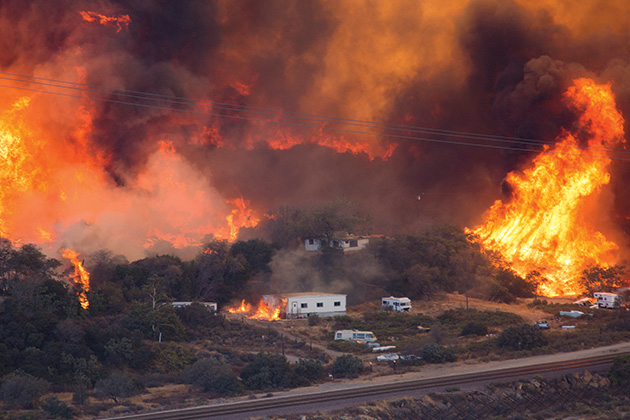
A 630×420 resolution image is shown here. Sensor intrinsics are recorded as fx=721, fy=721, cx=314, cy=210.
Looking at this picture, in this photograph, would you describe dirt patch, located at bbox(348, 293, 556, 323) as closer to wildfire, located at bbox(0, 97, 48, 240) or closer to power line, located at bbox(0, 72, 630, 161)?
power line, located at bbox(0, 72, 630, 161)

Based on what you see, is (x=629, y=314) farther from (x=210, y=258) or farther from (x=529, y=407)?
(x=210, y=258)

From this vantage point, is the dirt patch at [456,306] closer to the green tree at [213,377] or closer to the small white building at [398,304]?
the small white building at [398,304]

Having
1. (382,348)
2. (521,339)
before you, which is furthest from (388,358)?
(521,339)

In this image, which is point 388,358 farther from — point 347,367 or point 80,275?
point 80,275

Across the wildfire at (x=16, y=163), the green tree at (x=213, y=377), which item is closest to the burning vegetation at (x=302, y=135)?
the wildfire at (x=16, y=163)

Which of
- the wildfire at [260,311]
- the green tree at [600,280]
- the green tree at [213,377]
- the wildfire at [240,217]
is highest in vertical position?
the wildfire at [240,217]

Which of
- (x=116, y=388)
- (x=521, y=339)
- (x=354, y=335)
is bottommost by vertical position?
(x=116, y=388)

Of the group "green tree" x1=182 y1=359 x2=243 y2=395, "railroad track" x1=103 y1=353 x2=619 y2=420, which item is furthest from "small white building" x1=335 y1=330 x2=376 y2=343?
"green tree" x1=182 y1=359 x2=243 y2=395
